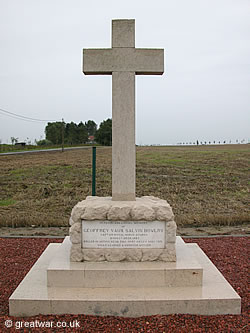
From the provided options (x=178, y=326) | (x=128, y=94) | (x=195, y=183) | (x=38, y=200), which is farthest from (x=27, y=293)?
(x=195, y=183)

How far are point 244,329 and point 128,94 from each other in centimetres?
311

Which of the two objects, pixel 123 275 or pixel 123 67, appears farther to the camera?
pixel 123 67

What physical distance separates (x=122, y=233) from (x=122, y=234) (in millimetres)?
14

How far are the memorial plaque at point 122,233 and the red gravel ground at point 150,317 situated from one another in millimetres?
926

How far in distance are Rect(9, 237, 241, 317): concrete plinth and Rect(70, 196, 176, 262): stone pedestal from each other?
126 mm

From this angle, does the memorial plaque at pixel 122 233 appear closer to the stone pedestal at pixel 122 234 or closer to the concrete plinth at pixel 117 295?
the stone pedestal at pixel 122 234

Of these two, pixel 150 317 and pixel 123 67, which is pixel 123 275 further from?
pixel 123 67

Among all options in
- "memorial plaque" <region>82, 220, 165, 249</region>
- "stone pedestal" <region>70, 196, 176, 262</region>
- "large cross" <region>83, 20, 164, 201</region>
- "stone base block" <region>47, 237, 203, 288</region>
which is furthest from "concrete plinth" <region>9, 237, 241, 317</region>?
"large cross" <region>83, 20, 164, 201</region>

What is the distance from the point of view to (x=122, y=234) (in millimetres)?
4137

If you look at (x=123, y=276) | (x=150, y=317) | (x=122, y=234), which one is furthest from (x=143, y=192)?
(x=150, y=317)

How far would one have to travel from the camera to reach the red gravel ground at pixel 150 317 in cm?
331

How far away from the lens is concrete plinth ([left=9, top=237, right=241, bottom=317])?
3.55 m

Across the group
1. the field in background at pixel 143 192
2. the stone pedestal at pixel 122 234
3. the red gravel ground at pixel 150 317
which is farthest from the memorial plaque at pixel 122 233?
the field in background at pixel 143 192

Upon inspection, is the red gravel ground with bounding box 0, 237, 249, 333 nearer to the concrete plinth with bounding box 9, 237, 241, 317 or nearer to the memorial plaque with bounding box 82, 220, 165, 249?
the concrete plinth with bounding box 9, 237, 241, 317
